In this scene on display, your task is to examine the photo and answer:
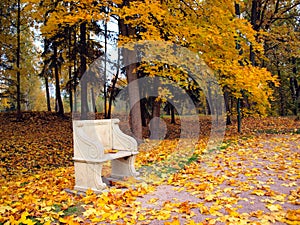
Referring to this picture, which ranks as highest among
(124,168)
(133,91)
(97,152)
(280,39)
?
(280,39)

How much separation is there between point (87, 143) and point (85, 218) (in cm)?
138

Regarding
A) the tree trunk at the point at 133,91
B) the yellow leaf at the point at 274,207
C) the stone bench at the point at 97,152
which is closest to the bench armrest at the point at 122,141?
the stone bench at the point at 97,152

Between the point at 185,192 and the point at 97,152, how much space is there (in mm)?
1460

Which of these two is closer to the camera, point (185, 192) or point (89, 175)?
point (185, 192)

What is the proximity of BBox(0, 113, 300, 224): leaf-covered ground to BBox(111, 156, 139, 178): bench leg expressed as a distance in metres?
0.24

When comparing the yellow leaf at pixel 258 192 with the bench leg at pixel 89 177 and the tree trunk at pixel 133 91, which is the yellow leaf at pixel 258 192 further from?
the tree trunk at pixel 133 91

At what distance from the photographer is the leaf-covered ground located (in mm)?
3215

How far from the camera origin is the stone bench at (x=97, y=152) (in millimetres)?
4441

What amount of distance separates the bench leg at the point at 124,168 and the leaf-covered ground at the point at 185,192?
0.24 m

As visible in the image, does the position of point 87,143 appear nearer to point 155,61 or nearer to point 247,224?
point 247,224

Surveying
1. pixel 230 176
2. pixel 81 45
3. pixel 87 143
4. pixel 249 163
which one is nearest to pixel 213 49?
pixel 249 163

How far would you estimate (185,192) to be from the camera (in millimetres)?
4141

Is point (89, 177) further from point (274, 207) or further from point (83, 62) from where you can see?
point (83, 62)

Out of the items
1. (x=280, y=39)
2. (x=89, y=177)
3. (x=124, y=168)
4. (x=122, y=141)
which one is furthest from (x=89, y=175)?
(x=280, y=39)
